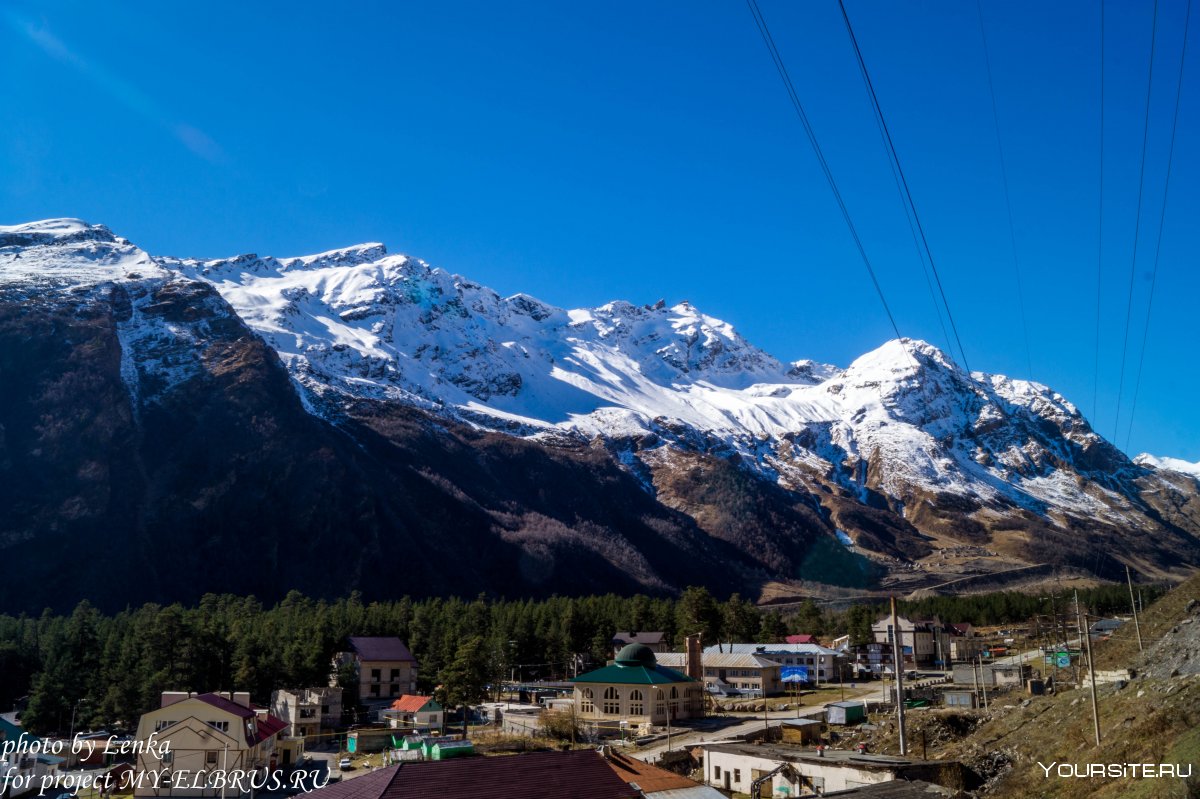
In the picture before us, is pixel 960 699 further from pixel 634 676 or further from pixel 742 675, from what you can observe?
pixel 742 675

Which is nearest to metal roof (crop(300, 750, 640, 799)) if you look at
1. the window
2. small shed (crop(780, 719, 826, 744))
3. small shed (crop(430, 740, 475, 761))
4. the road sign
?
small shed (crop(430, 740, 475, 761))

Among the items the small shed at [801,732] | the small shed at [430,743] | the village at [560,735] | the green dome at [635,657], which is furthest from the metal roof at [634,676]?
the small shed at [430,743]

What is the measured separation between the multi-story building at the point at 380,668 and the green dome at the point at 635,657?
21848 mm

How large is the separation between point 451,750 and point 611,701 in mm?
22959

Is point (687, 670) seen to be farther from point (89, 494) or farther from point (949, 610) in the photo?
point (89, 494)

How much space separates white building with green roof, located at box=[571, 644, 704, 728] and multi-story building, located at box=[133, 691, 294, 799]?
85.6ft

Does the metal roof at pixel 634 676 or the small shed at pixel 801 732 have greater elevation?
the metal roof at pixel 634 676

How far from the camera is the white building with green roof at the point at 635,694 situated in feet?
216

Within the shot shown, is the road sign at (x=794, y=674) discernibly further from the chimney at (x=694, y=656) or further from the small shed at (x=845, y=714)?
the small shed at (x=845, y=714)

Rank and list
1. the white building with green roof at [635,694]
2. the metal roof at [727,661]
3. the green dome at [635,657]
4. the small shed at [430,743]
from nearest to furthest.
→ 1. the small shed at [430,743]
2. the white building with green roof at [635,694]
3. the green dome at [635,657]
4. the metal roof at [727,661]

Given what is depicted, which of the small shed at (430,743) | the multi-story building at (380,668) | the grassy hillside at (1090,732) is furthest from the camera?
the multi-story building at (380,668)

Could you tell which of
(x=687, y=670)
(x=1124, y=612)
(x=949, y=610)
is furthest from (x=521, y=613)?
(x=1124, y=612)

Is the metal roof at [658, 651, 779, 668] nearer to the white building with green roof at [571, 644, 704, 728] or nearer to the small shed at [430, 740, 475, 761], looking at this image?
the white building with green roof at [571, 644, 704, 728]

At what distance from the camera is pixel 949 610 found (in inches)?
5586
